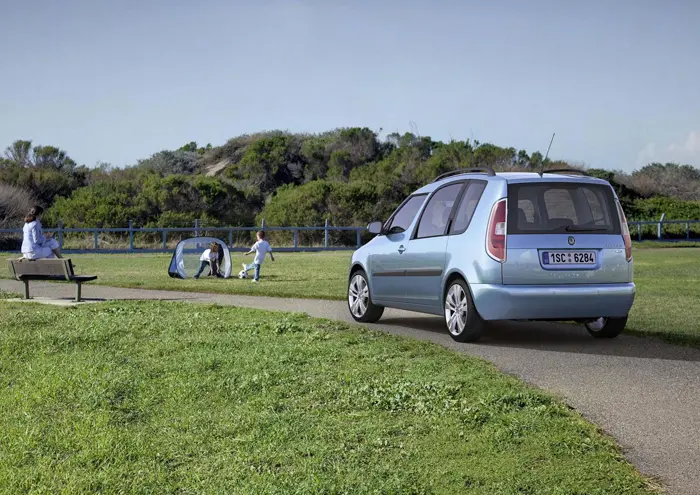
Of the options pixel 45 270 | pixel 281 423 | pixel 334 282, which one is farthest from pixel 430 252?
pixel 334 282

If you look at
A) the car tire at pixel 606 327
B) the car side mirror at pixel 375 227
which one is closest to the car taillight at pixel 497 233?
the car tire at pixel 606 327

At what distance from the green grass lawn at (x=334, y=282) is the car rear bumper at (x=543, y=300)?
4.12 ft

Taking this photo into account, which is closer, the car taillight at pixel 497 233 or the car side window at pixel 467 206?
the car taillight at pixel 497 233

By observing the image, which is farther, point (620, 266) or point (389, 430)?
point (620, 266)

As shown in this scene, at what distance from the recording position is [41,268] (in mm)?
16328

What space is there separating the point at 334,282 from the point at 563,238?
37.3ft

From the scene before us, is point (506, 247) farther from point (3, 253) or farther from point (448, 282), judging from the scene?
point (3, 253)

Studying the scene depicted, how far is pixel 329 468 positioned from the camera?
218 inches

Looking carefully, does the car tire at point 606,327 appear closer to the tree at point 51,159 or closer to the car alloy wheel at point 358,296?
the car alloy wheel at point 358,296

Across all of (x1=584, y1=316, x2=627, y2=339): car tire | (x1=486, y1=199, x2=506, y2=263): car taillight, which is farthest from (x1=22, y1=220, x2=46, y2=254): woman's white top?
(x1=584, y1=316, x2=627, y2=339): car tire

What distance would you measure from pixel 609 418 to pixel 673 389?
4.65 feet

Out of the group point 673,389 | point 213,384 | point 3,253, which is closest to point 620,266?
point 673,389

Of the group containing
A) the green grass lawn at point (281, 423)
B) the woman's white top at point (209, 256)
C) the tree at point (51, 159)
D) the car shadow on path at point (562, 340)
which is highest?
the tree at point (51, 159)

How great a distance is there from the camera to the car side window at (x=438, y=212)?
36.6ft
